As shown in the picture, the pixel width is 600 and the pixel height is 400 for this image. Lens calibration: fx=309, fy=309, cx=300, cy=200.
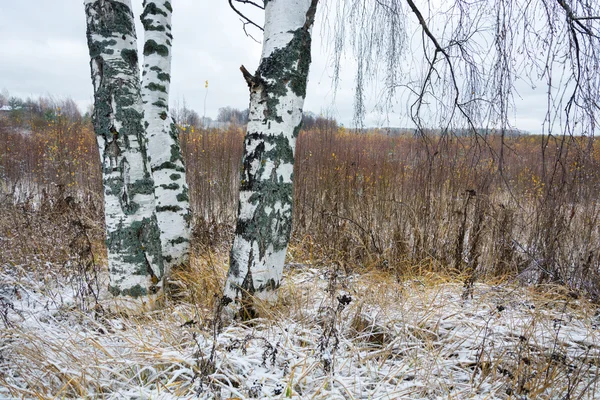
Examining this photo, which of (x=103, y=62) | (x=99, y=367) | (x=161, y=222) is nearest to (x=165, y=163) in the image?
(x=161, y=222)

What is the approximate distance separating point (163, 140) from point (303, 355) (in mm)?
2024

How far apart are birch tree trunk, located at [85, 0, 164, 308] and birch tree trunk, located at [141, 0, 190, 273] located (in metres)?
0.71

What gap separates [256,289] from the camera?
1.77m

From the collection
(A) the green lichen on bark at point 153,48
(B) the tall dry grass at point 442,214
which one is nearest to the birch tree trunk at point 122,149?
(A) the green lichen on bark at point 153,48

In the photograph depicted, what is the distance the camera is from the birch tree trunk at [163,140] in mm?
2545

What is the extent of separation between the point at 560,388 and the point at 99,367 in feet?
6.91

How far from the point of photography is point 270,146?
1.70 metres

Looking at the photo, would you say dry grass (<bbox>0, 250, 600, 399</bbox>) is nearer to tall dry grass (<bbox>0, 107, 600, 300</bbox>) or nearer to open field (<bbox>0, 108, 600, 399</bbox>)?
open field (<bbox>0, 108, 600, 399</bbox>)

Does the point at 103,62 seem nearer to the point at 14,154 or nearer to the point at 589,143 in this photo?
the point at 589,143

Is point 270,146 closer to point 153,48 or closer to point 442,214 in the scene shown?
point 153,48

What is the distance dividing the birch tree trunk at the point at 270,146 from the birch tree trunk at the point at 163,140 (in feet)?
3.79

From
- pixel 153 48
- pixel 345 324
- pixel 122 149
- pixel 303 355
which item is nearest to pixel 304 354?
pixel 303 355

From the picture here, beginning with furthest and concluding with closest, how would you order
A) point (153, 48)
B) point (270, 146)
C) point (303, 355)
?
point (153, 48), point (270, 146), point (303, 355)

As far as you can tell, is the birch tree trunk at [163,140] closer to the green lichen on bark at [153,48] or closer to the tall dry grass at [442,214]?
the green lichen on bark at [153,48]
